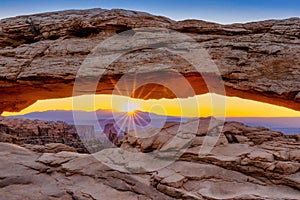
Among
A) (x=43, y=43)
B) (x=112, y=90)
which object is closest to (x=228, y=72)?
(x=112, y=90)

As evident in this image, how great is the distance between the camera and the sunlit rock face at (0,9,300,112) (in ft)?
43.2

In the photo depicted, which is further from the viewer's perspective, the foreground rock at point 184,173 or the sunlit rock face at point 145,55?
the sunlit rock face at point 145,55

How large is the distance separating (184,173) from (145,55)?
5952 mm

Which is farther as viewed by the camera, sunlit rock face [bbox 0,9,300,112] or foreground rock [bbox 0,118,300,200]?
sunlit rock face [bbox 0,9,300,112]

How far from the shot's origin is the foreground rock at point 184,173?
1056cm

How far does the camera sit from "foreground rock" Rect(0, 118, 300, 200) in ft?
34.7

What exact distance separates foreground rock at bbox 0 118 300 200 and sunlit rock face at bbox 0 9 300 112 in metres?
2.41

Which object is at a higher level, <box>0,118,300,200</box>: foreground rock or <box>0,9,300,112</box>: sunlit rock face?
<box>0,9,300,112</box>: sunlit rock face

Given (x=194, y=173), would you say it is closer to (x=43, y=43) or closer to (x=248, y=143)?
(x=248, y=143)

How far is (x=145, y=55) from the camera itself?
14.2 metres

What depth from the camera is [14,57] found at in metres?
15.7

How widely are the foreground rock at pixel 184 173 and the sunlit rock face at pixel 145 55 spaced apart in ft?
7.91

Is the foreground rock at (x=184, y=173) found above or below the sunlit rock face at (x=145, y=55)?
below

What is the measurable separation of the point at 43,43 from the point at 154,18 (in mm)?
6180
